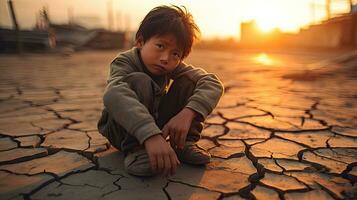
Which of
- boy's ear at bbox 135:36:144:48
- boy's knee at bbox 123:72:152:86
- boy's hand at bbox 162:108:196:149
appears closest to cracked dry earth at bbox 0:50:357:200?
boy's hand at bbox 162:108:196:149

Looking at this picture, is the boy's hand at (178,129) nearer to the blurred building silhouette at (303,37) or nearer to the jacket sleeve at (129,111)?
the jacket sleeve at (129,111)

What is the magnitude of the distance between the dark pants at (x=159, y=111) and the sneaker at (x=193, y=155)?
6 centimetres

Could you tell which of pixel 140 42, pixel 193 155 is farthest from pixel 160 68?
pixel 193 155

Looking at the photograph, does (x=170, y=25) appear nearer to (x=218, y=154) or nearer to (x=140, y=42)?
(x=140, y=42)

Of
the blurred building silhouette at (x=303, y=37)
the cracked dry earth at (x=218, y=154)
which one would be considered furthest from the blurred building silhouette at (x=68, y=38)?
the cracked dry earth at (x=218, y=154)

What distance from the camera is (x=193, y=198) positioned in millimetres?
979

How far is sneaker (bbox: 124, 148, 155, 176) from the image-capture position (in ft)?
3.51

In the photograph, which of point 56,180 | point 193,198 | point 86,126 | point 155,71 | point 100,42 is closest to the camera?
point 193,198

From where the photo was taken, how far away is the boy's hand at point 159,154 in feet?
3.14

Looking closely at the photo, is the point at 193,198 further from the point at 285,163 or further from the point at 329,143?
the point at 329,143

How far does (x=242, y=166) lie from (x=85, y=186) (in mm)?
650

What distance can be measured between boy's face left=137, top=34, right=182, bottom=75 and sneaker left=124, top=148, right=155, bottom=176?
35 cm

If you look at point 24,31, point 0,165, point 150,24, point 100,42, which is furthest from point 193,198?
point 100,42

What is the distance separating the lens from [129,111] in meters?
0.99
